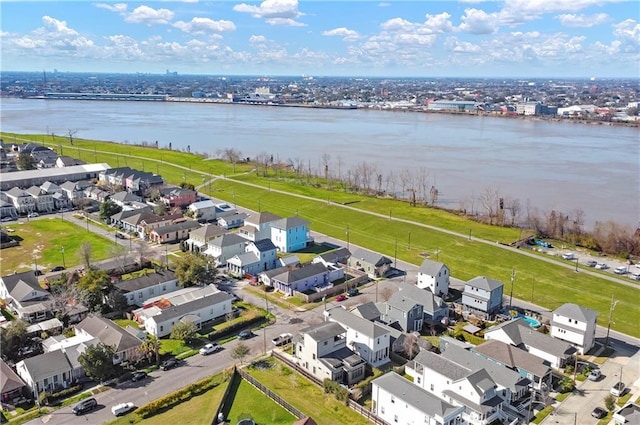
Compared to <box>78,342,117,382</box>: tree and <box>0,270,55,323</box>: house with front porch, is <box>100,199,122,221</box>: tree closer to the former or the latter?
<box>0,270,55,323</box>: house with front porch

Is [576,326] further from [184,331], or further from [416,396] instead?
[184,331]

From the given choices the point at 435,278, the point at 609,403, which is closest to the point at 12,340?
the point at 435,278

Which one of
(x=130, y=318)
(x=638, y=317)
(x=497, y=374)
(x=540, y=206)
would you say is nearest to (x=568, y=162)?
(x=540, y=206)

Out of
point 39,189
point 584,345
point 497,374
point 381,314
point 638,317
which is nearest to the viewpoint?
point 497,374

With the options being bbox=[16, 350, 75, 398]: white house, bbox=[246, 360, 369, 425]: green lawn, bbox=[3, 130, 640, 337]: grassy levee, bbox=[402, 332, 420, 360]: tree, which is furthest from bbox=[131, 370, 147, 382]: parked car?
bbox=[3, 130, 640, 337]: grassy levee

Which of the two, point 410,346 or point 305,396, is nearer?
point 305,396

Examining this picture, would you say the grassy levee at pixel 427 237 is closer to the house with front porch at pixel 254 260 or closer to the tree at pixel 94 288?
the house with front porch at pixel 254 260

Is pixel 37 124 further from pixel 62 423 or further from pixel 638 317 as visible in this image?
pixel 638 317
